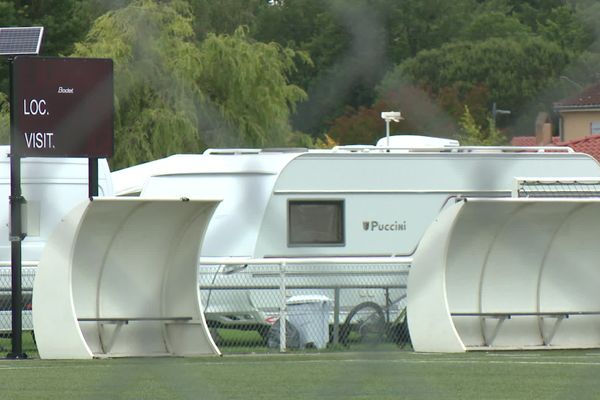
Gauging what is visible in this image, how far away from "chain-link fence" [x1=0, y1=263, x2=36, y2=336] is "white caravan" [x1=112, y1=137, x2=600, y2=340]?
4.10 ft

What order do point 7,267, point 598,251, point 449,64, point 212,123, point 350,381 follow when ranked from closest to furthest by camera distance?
point 449,64 < point 212,123 < point 350,381 < point 598,251 < point 7,267

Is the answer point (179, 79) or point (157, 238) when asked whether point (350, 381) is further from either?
point (179, 79)

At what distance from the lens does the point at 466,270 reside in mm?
9211

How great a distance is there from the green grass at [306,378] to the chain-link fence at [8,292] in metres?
1.86

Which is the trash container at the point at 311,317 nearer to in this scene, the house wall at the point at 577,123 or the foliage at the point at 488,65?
the house wall at the point at 577,123

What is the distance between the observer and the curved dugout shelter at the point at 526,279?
902 cm

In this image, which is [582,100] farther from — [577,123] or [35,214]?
[35,214]

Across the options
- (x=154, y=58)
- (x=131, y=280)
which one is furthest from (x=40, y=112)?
(x=154, y=58)

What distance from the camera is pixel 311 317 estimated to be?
32.2 feet

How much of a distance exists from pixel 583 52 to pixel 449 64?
0.52ft

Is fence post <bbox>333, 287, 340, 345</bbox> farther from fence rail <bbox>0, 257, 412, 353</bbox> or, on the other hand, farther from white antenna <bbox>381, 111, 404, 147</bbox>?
white antenna <bbox>381, 111, 404, 147</bbox>

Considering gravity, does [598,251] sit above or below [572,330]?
above

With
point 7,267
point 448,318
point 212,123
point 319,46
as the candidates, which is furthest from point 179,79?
point 7,267

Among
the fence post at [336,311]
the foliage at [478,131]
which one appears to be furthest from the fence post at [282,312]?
the foliage at [478,131]
